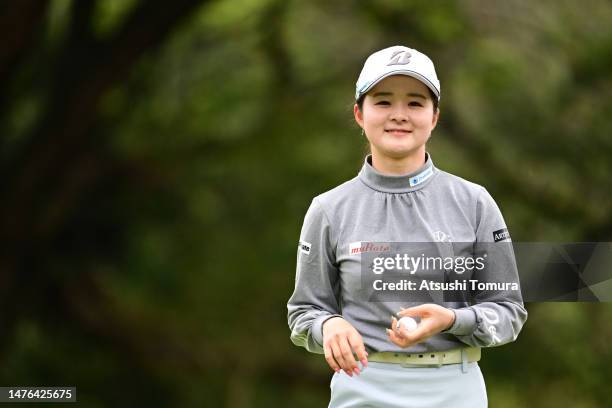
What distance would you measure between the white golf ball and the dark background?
5099mm

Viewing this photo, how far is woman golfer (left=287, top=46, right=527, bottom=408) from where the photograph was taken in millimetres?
2385

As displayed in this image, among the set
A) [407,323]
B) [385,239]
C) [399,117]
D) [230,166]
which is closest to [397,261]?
[385,239]

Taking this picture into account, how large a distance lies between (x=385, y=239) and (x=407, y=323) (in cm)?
21

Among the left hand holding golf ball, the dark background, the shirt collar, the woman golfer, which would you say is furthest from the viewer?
the dark background

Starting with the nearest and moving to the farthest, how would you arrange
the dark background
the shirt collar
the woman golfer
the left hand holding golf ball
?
the left hand holding golf ball < the woman golfer < the shirt collar < the dark background

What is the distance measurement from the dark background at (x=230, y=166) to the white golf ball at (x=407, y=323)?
5.10 metres

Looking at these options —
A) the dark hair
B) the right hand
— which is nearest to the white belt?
the right hand

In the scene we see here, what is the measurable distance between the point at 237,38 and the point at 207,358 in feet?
11.0

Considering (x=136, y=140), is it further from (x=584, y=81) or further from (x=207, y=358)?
(x=584, y=81)

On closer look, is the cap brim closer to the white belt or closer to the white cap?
the white cap

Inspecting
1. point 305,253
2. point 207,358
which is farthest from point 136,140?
point 305,253

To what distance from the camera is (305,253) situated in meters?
2.50

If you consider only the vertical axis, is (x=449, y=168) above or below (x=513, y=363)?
above

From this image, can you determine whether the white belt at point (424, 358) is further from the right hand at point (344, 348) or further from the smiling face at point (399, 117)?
the smiling face at point (399, 117)
